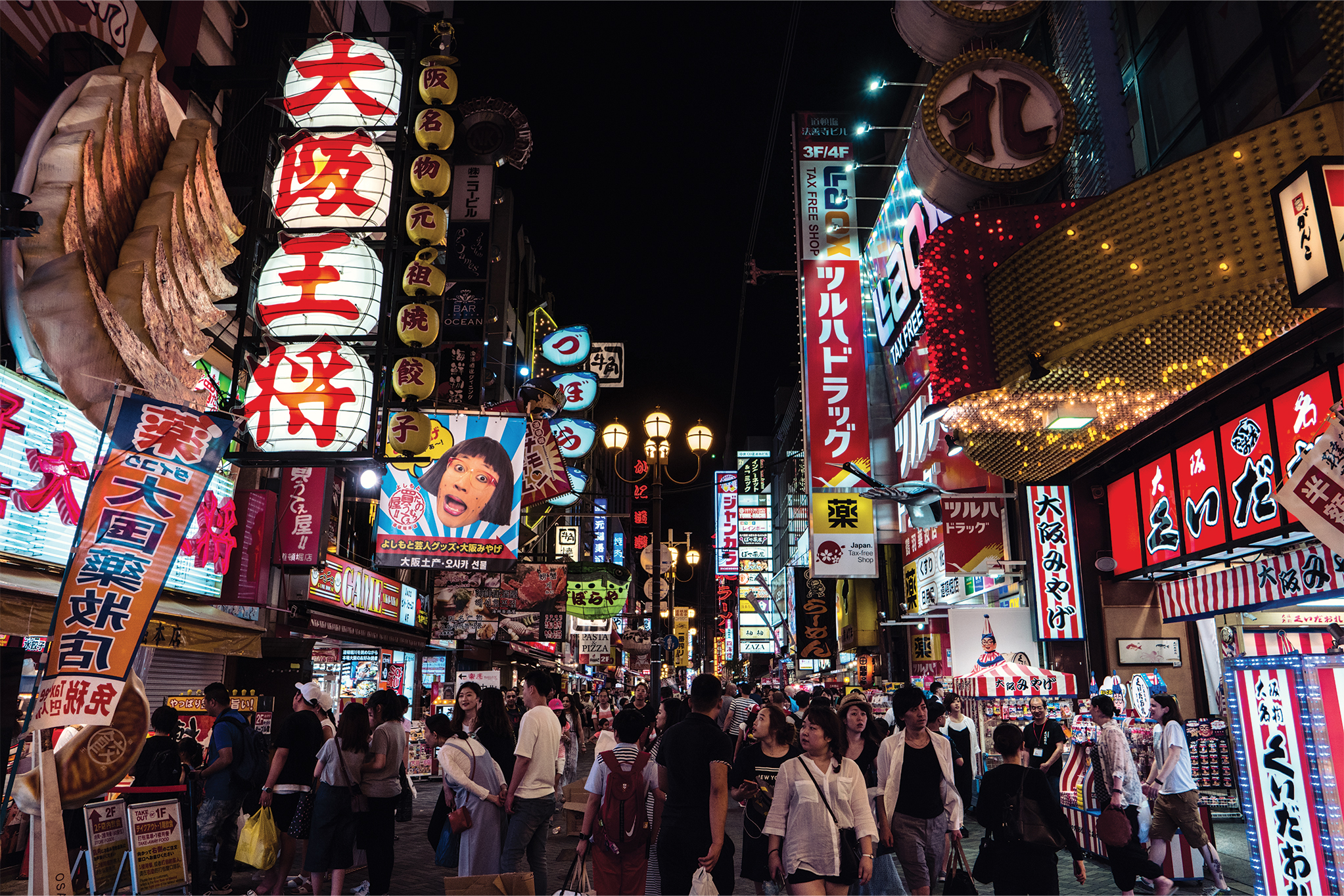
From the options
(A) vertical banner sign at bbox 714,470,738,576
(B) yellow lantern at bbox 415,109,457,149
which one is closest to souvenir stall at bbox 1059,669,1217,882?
(B) yellow lantern at bbox 415,109,457,149

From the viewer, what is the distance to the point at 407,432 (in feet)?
47.0

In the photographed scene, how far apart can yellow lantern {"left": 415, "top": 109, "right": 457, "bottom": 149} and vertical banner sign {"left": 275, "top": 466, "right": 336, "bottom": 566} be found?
615cm

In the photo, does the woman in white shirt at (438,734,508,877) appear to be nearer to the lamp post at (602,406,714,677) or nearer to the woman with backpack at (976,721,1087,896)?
the woman with backpack at (976,721,1087,896)

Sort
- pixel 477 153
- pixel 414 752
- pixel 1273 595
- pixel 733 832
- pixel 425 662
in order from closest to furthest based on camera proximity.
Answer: pixel 1273 595, pixel 733 832, pixel 414 752, pixel 477 153, pixel 425 662

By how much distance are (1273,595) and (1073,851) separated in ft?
21.4

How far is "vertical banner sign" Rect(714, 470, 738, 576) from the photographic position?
45.2 metres

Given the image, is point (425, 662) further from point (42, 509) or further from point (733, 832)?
point (42, 509)

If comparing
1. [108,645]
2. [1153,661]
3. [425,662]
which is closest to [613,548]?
[425,662]

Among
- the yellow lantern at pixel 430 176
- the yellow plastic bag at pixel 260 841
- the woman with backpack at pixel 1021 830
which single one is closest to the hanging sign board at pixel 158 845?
the yellow plastic bag at pixel 260 841

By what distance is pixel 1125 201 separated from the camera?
8.80 m

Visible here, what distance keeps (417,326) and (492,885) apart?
32.7 ft

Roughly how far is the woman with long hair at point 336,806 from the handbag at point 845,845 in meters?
4.63

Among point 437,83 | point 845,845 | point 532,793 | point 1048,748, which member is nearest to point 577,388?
point 437,83

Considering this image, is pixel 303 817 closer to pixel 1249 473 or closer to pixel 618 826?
pixel 618 826
